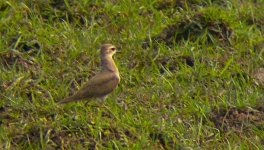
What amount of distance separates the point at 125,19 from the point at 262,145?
2727 millimetres

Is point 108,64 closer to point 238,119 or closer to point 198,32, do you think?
point 238,119

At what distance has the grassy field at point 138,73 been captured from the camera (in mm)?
8352

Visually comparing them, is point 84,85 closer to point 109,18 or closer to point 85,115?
point 85,115

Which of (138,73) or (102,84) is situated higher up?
(102,84)

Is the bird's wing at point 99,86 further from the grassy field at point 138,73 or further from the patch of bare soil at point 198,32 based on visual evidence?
the patch of bare soil at point 198,32

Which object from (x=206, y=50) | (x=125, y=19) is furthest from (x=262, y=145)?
(x=125, y=19)

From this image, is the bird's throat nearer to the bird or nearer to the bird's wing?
the bird

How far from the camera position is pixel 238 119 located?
346 inches

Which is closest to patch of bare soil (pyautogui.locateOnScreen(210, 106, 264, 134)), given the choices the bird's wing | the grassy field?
the grassy field

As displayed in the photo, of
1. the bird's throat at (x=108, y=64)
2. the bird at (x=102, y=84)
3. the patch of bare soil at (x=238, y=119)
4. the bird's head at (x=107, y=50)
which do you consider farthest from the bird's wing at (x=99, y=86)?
the patch of bare soil at (x=238, y=119)

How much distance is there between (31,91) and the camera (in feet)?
29.5

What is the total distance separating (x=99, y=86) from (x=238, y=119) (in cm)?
129

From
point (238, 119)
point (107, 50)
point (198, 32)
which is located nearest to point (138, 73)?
point (107, 50)

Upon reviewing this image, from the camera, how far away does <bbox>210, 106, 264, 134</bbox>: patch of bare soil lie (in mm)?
8727
